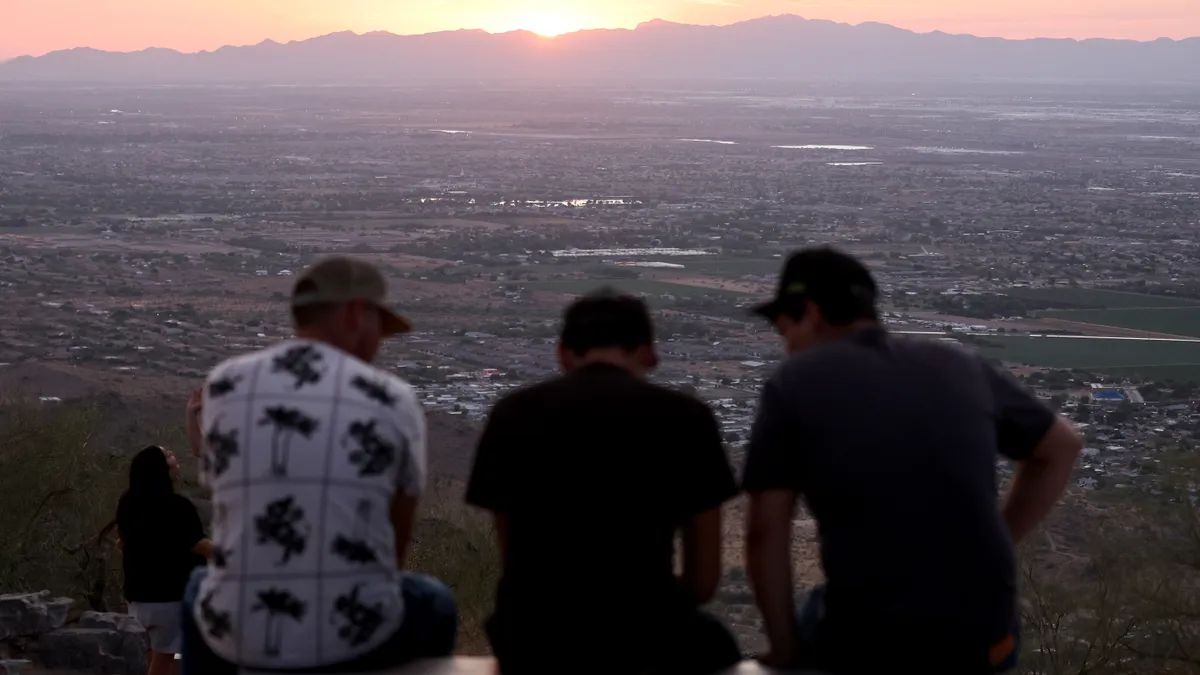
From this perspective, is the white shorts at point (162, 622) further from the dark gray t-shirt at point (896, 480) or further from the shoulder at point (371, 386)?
the dark gray t-shirt at point (896, 480)

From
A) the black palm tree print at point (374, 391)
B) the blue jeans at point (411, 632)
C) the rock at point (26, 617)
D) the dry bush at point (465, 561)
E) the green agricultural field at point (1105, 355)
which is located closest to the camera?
the black palm tree print at point (374, 391)

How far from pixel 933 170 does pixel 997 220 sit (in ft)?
81.1

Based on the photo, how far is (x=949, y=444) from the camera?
353 cm

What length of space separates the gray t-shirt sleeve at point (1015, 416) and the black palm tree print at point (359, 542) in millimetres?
1522

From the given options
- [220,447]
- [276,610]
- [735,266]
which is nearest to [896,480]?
[276,610]

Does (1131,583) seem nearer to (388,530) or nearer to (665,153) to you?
(388,530)

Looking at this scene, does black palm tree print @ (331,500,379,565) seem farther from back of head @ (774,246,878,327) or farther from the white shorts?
the white shorts

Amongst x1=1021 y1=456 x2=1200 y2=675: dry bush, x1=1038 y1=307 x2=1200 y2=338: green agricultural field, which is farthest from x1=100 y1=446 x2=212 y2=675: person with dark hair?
x1=1038 y1=307 x2=1200 y2=338: green agricultural field

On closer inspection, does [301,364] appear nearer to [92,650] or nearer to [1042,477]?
[1042,477]

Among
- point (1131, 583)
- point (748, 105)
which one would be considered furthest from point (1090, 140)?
point (1131, 583)

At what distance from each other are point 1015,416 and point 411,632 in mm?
1613

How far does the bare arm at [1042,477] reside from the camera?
393 centimetres

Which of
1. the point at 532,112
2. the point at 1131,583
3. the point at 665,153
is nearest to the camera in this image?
the point at 1131,583

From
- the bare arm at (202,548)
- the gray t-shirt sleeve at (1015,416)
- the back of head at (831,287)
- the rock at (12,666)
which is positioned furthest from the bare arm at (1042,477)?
the rock at (12,666)
